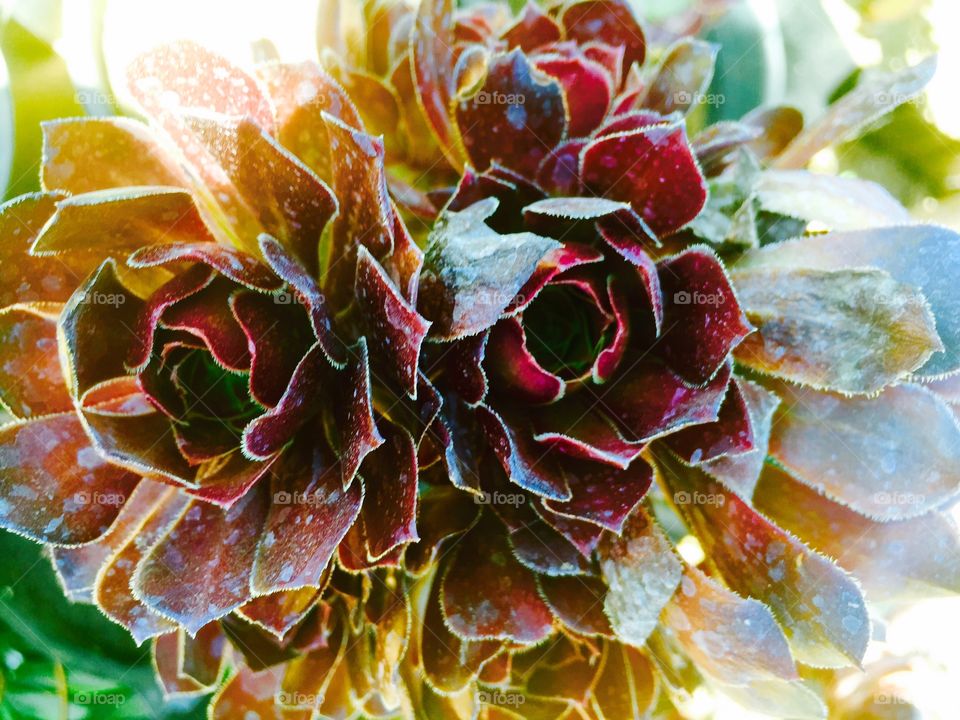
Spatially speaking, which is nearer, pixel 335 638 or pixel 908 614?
pixel 335 638

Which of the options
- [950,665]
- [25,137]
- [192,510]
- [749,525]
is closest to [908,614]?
[950,665]

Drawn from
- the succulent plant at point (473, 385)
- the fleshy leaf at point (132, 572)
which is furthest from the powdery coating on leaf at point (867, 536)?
the fleshy leaf at point (132, 572)

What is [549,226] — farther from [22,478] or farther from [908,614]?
[908,614]

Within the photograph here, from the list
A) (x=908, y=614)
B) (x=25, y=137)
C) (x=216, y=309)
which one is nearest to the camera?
(x=216, y=309)

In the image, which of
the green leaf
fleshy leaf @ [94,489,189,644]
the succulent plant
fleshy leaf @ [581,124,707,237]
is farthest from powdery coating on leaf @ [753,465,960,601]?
the green leaf

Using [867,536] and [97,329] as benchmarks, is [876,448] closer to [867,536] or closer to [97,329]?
[867,536]

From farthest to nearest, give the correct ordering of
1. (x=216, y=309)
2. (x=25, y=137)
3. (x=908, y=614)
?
(x=908, y=614), (x=25, y=137), (x=216, y=309)

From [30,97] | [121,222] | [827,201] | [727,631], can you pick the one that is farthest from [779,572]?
[30,97]

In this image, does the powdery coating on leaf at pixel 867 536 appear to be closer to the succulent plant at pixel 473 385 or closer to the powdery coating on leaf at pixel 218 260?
the succulent plant at pixel 473 385
